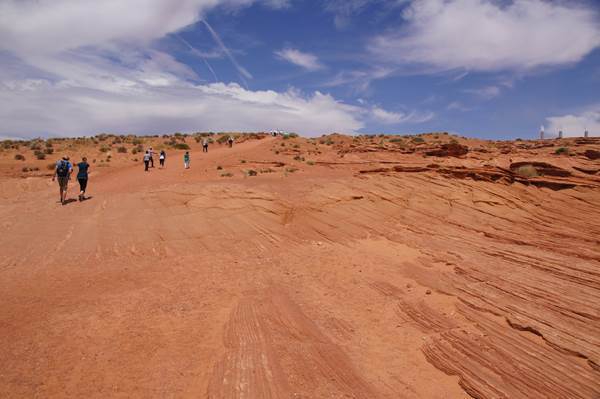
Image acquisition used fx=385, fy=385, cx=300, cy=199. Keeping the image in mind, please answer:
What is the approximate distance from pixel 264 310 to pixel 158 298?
235 cm

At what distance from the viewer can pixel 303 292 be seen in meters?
9.30

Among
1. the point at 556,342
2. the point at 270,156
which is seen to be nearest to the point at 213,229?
the point at 556,342

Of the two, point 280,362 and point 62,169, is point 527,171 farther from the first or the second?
point 62,169

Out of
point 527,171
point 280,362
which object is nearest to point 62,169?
point 280,362

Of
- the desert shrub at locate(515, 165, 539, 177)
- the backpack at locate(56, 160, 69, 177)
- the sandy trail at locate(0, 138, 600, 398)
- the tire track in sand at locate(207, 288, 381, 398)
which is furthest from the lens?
the desert shrub at locate(515, 165, 539, 177)

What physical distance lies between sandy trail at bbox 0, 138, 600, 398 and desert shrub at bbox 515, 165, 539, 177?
100cm

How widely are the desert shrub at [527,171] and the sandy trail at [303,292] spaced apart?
100cm

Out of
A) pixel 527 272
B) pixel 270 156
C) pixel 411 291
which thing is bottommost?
pixel 411 291

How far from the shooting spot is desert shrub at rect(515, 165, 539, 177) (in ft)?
53.6

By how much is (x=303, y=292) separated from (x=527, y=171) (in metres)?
12.6

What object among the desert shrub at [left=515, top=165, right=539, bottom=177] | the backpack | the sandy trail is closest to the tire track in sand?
the sandy trail

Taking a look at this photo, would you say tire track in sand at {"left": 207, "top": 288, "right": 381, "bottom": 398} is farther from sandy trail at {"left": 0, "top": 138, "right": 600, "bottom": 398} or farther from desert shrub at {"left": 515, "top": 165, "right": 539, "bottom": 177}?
desert shrub at {"left": 515, "top": 165, "right": 539, "bottom": 177}

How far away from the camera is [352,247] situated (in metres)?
12.6

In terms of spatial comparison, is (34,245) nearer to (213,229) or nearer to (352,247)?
(213,229)
